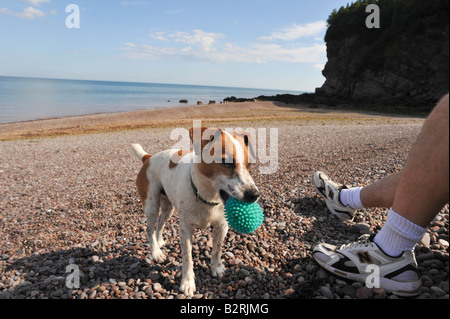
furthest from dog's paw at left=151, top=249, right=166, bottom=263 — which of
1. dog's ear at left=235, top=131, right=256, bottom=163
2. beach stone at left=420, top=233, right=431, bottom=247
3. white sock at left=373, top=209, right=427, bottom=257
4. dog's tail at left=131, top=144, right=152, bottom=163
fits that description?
beach stone at left=420, top=233, right=431, bottom=247

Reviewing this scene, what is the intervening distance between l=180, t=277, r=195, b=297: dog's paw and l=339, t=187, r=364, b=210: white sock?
7.45 feet

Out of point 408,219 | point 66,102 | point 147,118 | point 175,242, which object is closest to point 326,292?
point 408,219

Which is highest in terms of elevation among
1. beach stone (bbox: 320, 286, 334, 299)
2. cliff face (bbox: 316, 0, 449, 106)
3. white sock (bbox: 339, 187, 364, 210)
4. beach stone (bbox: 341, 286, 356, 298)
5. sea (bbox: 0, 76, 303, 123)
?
cliff face (bbox: 316, 0, 449, 106)

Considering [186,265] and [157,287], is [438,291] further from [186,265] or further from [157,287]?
[157,287]

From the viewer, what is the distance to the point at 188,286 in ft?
8.75

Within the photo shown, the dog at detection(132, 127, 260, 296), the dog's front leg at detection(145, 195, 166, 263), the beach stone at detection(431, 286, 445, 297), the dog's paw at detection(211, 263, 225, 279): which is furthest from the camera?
the dog's front leg at detection(145, 195, 166, 263)

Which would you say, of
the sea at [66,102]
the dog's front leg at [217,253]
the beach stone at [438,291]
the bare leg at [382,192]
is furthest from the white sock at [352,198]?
the sea at [66,102]

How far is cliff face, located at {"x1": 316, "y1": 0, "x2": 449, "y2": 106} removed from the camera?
3519 centimetres

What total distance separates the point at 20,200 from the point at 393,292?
25.1 ft

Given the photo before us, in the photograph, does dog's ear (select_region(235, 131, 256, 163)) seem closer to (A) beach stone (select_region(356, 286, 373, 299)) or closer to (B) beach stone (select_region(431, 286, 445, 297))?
(A) beach stone (select_region(356, 286, 373, 299))

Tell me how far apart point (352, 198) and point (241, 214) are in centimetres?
185

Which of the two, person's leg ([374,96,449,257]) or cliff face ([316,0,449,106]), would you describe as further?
cliff face ([316,0,449,106])
